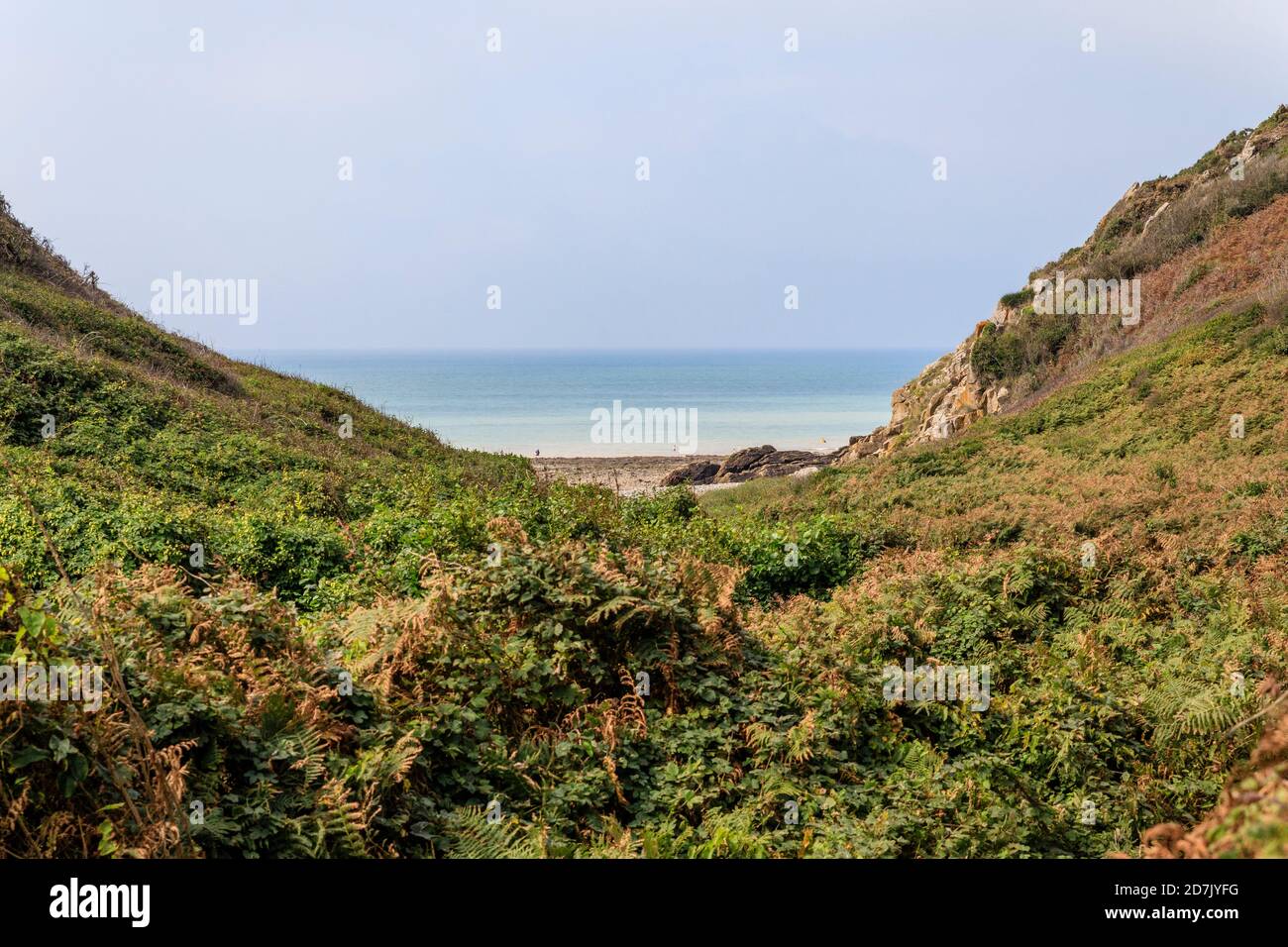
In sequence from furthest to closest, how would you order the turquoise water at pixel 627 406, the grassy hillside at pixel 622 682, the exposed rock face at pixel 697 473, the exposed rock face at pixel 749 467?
the turquoise water at pixel 627 406 < the exposed rock face at pixel 697 473 < the exposed rock face at pixel 749 467 < the grassy hillside at pixel 622 682

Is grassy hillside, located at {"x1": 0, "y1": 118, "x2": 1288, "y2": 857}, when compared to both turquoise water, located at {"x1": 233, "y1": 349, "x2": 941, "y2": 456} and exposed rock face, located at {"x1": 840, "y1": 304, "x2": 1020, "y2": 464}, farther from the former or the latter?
turquoise water, located at {"x1": 233, "y1": 349, "x2": 941, "y2": 456}

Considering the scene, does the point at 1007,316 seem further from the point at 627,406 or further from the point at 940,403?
the point at 627,406

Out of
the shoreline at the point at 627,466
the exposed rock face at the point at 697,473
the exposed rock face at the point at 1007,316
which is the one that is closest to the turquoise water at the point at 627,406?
the shoreline at the point at 627,466

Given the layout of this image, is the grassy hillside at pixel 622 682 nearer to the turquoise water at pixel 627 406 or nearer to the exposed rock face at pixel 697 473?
the turquoise water at pixel 627 406

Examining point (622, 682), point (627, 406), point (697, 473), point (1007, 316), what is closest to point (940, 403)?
point (1007, 316)

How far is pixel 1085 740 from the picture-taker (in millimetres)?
6949

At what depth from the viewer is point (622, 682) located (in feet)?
22.8

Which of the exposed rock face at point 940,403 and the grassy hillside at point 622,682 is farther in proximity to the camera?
the exposed rock face at point 940,403

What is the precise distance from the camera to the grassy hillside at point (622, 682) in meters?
4.54

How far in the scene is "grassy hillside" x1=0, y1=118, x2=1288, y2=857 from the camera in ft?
14.9

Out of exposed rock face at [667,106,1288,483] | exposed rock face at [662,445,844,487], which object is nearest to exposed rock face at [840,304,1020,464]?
exposed rock face at [667,106,1288,483]
